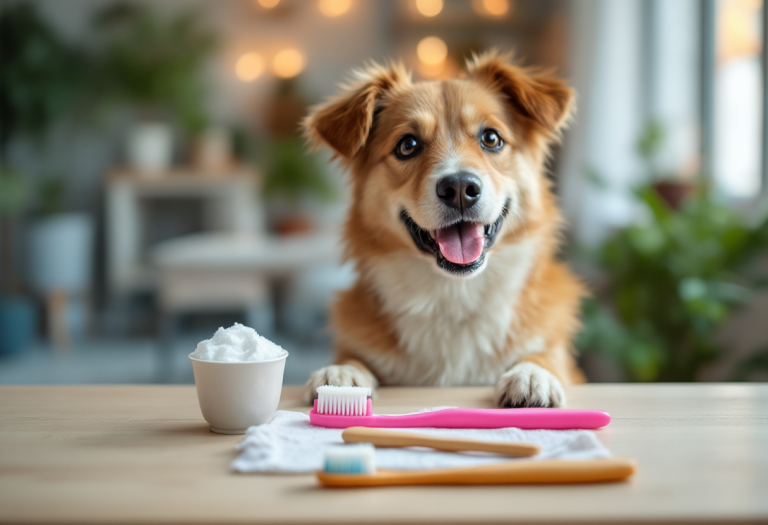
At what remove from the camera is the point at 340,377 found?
121 cm

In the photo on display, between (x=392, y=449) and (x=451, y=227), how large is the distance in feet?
2.43

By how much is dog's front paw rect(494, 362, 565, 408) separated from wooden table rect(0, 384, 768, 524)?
0.08 meters

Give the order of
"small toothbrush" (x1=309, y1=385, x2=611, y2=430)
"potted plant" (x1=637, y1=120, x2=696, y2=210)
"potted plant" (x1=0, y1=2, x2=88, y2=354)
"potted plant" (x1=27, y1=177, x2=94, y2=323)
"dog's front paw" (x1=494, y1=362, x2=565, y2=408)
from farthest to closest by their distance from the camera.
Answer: "potted plant" (x1=0, y1=2, x2=88, y2=354)
"potted plant" (x1=27, y1=177, x2=94, y2=323)
"potted plant" (x1=637, y1=120, x2=696, y2=210)
"dog's front paw" (x1=494, y1=362, x2=565, y2=408)
"small toothbrush" (x1=309, y1=385, x2=611, y2=430)

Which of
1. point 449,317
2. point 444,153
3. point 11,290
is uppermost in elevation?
point 444,153

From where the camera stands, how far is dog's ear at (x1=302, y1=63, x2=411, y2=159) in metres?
1.53

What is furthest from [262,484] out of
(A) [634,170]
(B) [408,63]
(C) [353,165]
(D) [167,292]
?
(B) [408,63]

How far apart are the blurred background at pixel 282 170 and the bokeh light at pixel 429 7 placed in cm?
1

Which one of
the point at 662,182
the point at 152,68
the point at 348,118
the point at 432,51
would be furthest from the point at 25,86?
the point at 348,118

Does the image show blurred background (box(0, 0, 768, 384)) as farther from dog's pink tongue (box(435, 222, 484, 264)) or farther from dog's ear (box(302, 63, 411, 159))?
dog's ear (box(302, 63, 411, 159))

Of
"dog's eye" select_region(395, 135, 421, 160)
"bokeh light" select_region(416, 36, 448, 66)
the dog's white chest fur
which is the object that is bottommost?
the dog's white chest fur

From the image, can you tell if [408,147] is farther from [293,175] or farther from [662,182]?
[293,175]

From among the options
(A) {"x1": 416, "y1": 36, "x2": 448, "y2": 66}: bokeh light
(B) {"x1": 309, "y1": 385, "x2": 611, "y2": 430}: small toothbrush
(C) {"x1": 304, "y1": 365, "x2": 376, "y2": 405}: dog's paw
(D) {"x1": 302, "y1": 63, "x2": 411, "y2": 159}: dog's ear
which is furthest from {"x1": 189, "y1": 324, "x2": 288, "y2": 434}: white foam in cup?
(A) {"x1": 416, "y1": 36, "x2": 448, "y2": 66}: bokeh light

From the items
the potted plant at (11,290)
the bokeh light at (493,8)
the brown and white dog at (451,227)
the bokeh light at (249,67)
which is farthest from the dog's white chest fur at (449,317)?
the bokeh light at (249,67)

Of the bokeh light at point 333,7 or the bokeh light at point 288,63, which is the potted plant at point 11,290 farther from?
the bokeh light at point 333,7
